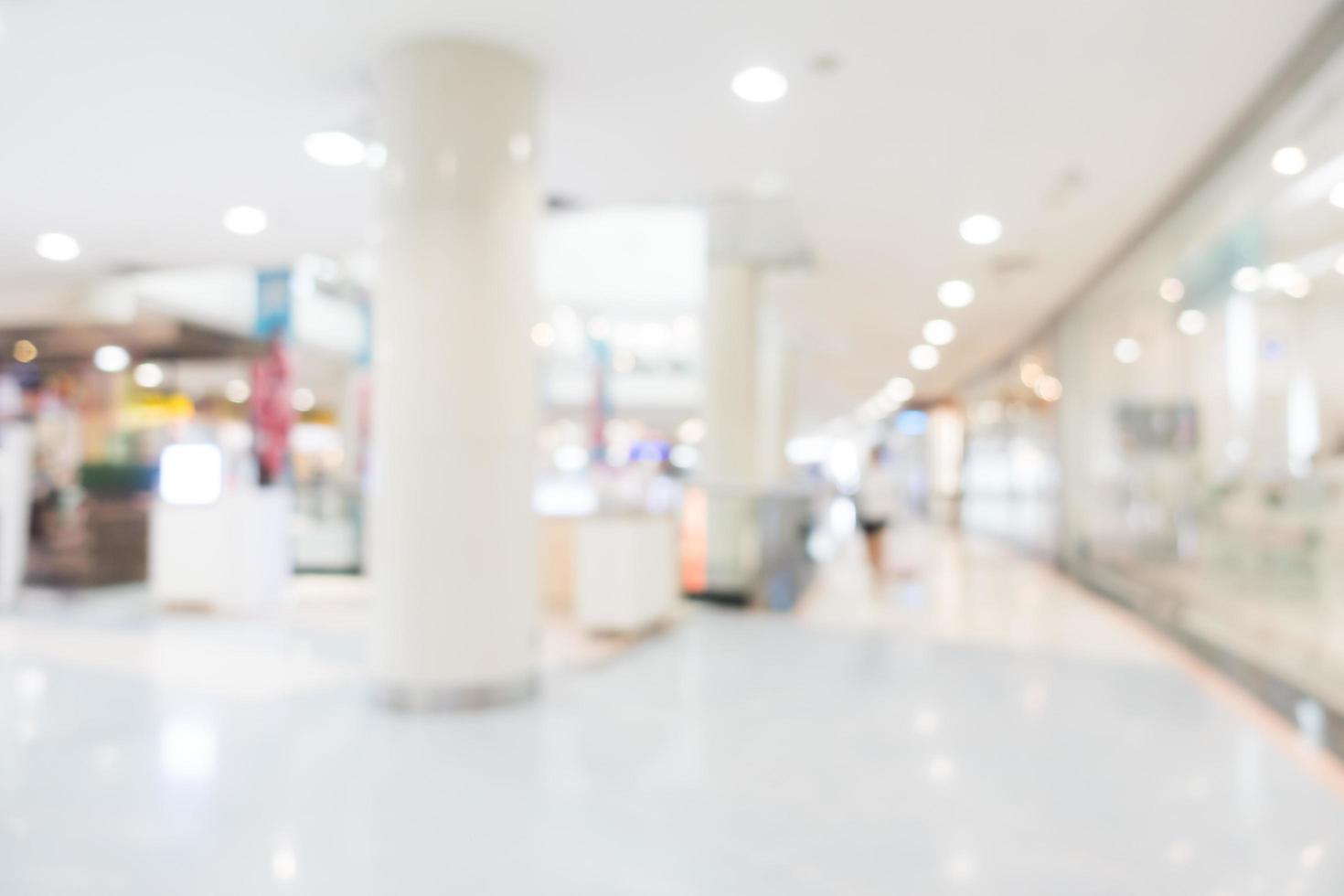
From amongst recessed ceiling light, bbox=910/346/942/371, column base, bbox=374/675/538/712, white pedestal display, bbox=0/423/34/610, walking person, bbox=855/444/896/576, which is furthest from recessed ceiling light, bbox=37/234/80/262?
recessed ceiling light, bbox=910/346/942/371

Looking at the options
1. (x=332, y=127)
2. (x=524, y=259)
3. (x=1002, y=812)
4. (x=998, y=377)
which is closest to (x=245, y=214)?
(x=332, y=127)

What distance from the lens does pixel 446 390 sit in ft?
16.2

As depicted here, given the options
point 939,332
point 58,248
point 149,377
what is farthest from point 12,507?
point 939,332

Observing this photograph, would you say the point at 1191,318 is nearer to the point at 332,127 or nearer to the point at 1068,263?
the point at 1068,263

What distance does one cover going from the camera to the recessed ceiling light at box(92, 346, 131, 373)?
417 inches

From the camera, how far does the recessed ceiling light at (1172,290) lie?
934 cm

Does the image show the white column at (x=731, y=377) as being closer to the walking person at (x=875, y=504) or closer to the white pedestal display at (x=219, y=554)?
the walking person at (x=875, y=504)

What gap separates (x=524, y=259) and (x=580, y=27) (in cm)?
129

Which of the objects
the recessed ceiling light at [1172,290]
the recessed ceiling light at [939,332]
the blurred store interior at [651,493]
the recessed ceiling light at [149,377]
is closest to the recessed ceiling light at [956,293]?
the blurred store interior at [651,493]

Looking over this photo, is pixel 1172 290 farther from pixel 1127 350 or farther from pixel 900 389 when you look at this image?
pixel 900 389

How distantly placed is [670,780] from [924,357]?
57.1 feet

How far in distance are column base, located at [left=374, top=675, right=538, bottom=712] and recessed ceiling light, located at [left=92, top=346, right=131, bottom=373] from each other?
7.86m

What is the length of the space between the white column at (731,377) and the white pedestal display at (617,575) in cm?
329

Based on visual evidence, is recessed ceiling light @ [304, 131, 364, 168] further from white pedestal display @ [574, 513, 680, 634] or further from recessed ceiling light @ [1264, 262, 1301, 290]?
recessed ceiling light @ [1264, 262, 1301, 290]
